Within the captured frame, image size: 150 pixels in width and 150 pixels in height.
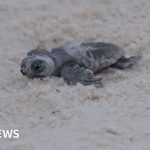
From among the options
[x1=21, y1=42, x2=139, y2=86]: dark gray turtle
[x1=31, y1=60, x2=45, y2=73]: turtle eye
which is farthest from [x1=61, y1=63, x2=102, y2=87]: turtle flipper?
[x1=31, y1=60, x2=45, y2=73]: turtle eye

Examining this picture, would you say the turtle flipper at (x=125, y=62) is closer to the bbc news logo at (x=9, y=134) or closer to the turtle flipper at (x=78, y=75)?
the turtle flipper at (x=78, y=75)

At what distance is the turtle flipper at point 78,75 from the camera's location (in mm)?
3281

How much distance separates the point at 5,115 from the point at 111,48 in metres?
1.12

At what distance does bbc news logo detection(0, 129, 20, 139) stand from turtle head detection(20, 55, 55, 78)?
774 millimetres

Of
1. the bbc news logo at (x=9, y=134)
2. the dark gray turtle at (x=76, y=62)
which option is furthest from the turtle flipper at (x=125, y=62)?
the bbc news logo at (x=9, y=134)

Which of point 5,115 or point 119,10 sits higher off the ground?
point 119,10

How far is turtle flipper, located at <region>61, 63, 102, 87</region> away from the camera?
3.28 m

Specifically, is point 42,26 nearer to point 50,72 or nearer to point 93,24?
point 93,24

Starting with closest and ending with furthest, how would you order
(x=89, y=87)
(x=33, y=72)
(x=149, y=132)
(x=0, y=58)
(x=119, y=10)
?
(x=149, y=132) → (x=89, y=87) → (x=33, y=72) → (x=0, y=58) → (x=119, y=10)

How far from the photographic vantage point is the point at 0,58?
3.92m

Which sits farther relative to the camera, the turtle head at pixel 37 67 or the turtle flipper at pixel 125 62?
the turtle flipper at pixel 125 62

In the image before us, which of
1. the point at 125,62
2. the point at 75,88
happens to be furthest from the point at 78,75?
the point at 125,62

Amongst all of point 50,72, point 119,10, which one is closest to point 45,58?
point 50,72

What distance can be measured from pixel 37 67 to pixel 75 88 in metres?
0.33
